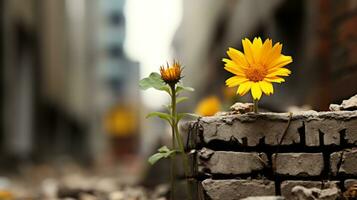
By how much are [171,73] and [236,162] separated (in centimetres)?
19

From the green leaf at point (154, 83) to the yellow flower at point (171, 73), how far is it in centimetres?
6

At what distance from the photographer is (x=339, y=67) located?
2.63 meters

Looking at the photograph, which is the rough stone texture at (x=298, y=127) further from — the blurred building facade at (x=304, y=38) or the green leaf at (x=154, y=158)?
the blurred building facade at (x=304, y=38)

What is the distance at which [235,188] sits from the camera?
44.9 inches

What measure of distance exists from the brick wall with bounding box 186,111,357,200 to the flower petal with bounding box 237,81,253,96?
55 mm

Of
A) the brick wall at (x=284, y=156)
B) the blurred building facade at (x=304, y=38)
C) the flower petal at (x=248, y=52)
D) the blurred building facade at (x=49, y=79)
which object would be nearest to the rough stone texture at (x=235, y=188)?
the brick wall at (x=284, y=156)

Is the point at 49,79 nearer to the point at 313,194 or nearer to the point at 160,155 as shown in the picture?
the point at 160,155

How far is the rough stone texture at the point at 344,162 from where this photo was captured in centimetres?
113

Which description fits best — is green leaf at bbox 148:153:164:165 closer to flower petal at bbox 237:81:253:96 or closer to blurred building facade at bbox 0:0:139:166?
flower petal at bbox 237:81:253:96

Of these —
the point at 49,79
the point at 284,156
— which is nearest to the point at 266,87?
the point at 284,156

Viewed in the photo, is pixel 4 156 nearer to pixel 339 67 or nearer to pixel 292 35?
pixel 292 35

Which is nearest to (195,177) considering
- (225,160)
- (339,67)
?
(225,160)

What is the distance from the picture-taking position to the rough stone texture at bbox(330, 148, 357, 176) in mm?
1132

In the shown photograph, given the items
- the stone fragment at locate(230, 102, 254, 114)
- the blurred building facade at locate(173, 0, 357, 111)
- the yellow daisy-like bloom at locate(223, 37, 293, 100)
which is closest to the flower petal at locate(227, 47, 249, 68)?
the yellow daisy-like bloom at locate(223, 37, 293, 100)
